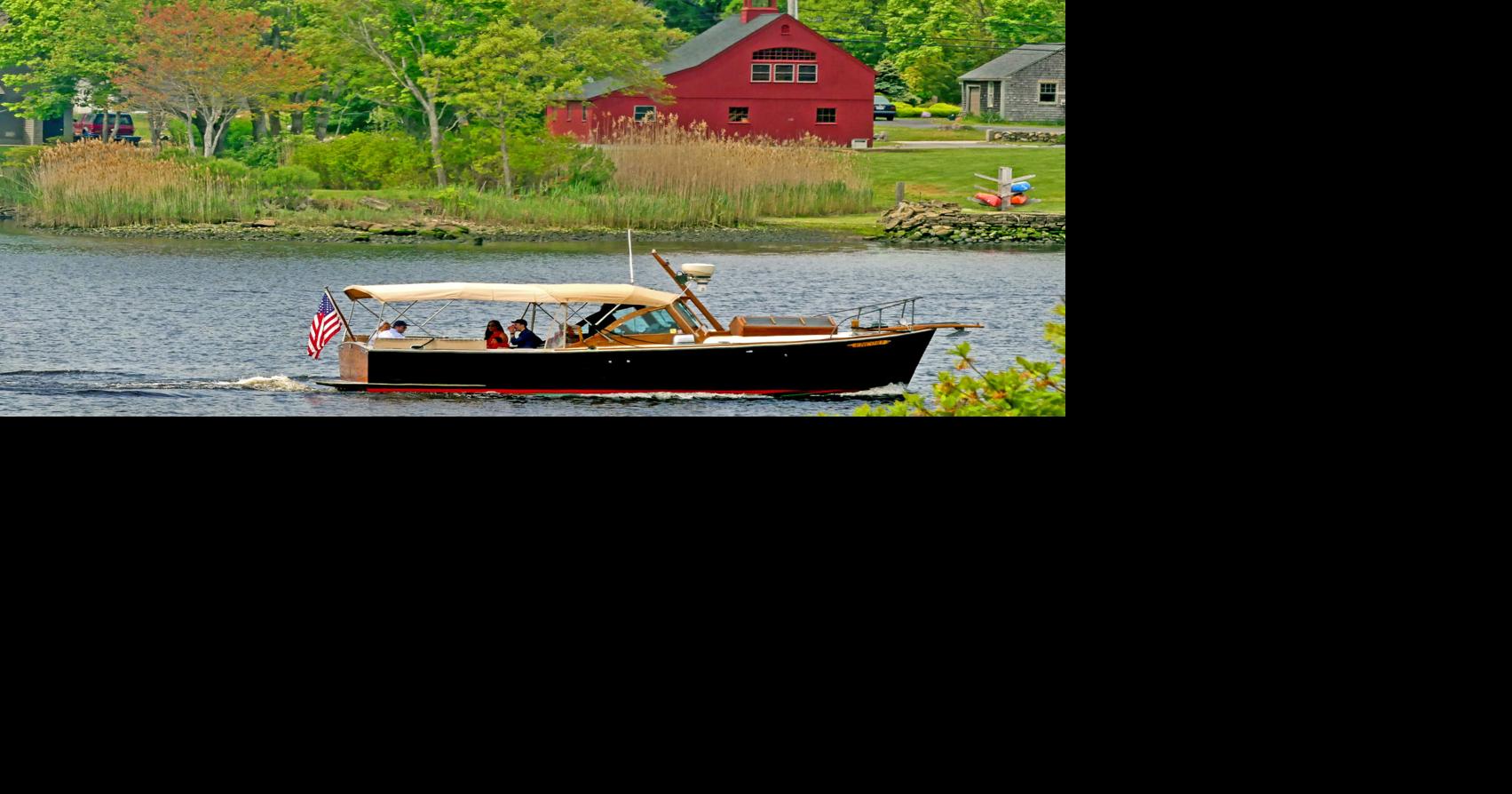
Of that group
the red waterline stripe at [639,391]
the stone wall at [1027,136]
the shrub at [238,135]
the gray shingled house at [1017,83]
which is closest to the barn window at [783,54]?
the gray shingled house at [1017,83]

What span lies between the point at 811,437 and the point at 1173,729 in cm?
123

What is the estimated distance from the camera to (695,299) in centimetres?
1253

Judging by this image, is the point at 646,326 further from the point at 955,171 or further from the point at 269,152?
the point at 955,171

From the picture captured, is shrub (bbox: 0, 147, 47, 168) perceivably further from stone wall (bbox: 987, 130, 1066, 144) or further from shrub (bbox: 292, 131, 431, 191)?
stone wall (bbox: 987, 130, 1066, 144)

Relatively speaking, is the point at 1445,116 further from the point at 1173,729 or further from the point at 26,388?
the point at 26,388

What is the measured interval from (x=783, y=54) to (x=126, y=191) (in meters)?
5.00

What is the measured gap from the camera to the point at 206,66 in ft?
45.8

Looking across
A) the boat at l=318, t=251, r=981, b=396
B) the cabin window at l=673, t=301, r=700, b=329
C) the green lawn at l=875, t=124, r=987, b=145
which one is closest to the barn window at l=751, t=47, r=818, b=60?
the green lawn at l=875, t=124, r=987, b=145

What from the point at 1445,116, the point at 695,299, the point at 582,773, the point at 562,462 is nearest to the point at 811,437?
the point at 562,462

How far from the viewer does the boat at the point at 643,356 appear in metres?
12.3

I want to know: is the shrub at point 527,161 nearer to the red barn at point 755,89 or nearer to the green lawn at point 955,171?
the red barn at point 755,89

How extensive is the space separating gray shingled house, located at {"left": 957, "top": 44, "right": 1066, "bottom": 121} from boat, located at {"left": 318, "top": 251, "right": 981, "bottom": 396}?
10.4 feet

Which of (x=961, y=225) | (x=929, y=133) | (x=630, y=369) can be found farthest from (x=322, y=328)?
(x=961, y=225)

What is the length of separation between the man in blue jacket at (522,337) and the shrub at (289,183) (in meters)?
3.30
